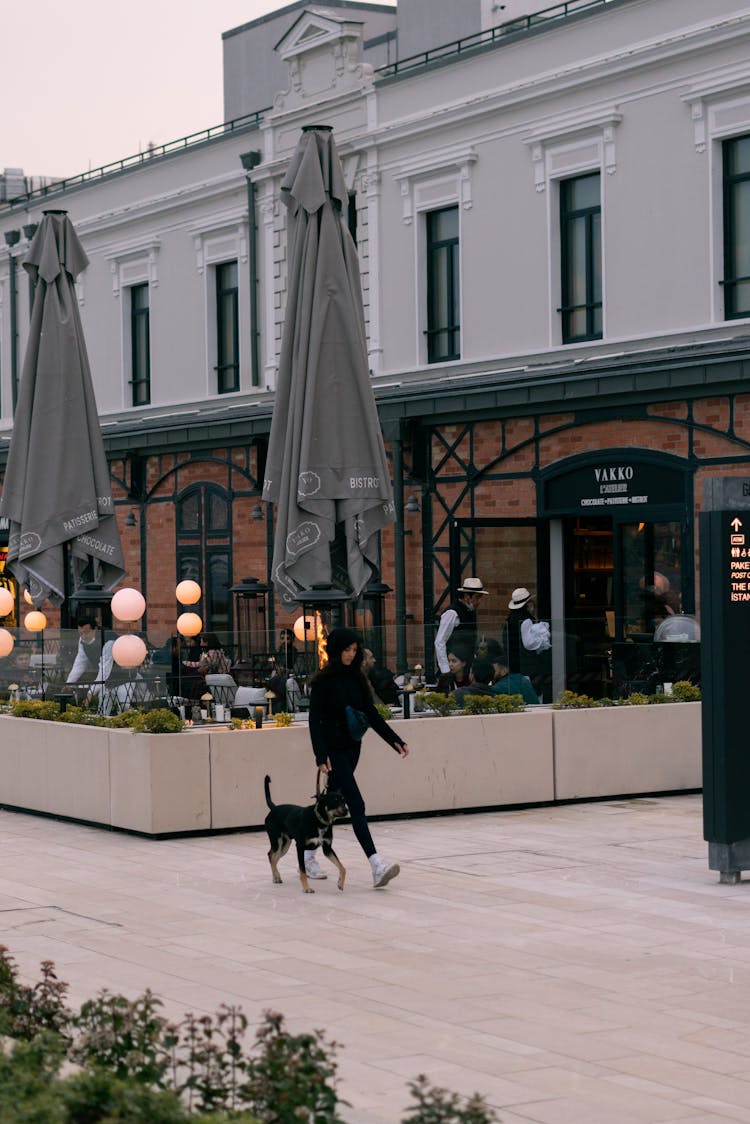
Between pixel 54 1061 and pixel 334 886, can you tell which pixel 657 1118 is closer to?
pixel 54 1061

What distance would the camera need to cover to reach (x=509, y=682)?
56.3ft

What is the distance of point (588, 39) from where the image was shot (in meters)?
24.7

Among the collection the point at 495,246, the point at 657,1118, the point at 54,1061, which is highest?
the point at 495,246

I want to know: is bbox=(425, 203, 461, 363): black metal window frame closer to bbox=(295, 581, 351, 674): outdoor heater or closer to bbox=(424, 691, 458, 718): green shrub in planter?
bbox=(295, 581, 351, 674): outdoor heater

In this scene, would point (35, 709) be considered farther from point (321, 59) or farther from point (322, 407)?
point (321, 59)

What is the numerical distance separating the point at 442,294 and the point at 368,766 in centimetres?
1383

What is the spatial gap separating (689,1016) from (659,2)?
59.2 feet

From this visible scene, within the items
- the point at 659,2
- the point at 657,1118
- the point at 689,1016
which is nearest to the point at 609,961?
the point at 689,1016

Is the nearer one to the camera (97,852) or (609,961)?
(609,961)

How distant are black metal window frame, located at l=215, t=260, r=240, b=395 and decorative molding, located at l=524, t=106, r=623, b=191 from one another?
782cm

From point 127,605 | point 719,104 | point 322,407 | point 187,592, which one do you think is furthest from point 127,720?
point 719,104

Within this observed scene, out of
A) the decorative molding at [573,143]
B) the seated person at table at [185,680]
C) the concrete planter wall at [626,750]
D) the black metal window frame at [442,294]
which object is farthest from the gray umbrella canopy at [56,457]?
the black metal window frame at [442,294]

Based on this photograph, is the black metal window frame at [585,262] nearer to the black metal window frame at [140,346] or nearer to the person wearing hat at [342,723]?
the black metal window frame at [140,346]

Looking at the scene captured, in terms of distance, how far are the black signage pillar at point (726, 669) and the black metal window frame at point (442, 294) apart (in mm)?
15263
